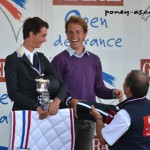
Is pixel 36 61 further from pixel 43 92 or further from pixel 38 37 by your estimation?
pixel 43 92

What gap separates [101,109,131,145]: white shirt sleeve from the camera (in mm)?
2666

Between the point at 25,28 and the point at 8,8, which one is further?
the point at 8,8

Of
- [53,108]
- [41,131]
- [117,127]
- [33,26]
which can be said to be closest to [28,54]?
[33,26]

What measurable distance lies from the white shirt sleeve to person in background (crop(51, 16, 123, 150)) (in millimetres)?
626

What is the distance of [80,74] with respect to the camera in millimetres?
3439

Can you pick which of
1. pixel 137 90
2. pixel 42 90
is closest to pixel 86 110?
pixel 42 90

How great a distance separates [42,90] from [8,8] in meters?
1.59

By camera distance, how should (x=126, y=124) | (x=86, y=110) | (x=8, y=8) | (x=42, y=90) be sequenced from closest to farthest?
(x=126, y=124) < (x=42, y=90) < (x=86, y=110) < (x=8, y=8)

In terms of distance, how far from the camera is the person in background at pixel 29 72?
9.84ft

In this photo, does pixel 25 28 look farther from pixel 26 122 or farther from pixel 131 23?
pixel 131 23

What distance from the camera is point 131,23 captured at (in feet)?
14.6

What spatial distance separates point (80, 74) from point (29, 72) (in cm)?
50

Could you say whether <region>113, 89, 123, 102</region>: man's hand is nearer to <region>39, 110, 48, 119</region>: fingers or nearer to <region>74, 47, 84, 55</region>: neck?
<region>74, 47, 84, 55</region>: neck

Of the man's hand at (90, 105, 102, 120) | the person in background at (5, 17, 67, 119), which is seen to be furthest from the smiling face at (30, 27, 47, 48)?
the man's hand at (90, 105, 102, 120)
